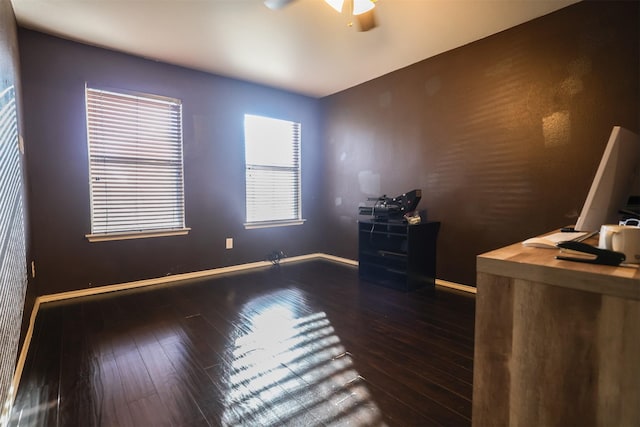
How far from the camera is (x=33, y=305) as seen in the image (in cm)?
238

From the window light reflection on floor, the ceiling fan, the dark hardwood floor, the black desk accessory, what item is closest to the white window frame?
the dark hardwood floor

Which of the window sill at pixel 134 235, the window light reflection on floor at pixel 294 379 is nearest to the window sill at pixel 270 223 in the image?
the window sill at pixel 134 235

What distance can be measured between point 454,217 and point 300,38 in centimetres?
231

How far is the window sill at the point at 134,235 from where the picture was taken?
293 centimetres

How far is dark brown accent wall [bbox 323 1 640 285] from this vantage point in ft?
7.35

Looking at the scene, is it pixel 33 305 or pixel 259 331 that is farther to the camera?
pixel 33 305

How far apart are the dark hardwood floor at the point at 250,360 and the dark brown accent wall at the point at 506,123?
91 cm

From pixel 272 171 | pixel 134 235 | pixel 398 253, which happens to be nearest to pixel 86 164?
pixel 134 235

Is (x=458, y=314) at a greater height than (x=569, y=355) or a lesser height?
lesser

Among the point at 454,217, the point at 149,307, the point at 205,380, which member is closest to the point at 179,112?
the point at 149,307

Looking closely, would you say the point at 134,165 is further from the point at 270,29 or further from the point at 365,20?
the point at 365,20

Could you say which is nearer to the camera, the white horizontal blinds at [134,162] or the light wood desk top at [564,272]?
the light wood desk top at [564,272]

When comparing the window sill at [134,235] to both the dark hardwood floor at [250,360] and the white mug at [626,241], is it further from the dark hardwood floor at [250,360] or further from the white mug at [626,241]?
the white mug at [626,241]

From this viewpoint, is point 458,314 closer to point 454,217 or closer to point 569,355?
point 454,217
